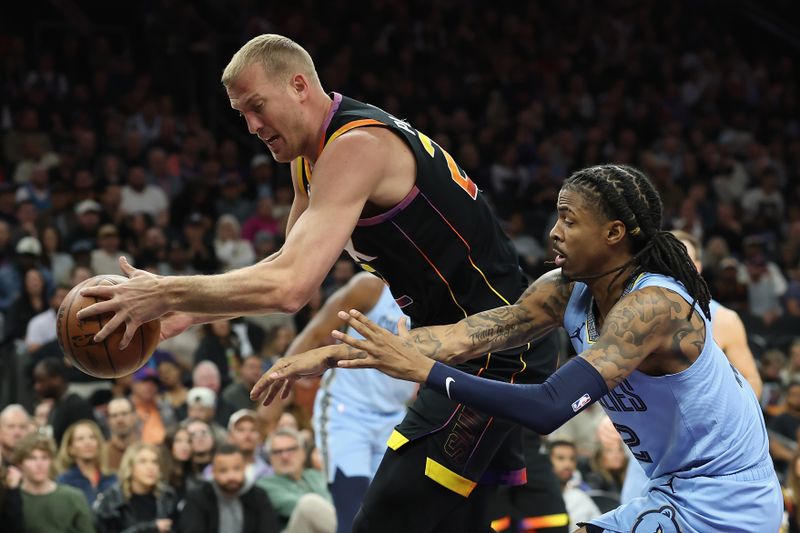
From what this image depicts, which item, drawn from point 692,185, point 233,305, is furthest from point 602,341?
point 692,185

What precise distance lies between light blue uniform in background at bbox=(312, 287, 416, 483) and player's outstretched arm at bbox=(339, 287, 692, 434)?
278 centimetres

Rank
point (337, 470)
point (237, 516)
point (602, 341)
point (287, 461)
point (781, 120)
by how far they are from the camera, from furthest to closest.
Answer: point (781, 120)
point (287, 461)
point (237, 516)
point (337, 470)
point (602, 341)

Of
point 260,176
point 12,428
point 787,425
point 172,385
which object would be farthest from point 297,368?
point 260,176

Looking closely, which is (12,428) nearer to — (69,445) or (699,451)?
(69,445)

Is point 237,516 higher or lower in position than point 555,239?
lower

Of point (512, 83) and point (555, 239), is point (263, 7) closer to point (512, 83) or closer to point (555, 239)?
point (512, 83)

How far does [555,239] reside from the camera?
3.64 meters

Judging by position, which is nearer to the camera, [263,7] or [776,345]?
[776,345]

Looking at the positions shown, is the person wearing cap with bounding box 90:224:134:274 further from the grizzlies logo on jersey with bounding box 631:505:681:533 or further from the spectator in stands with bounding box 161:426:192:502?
the grizzlies logo on jersey with bounding box 631:505:681:533

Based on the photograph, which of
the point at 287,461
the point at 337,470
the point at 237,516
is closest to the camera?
the point at 337,470

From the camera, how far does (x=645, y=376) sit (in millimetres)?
3510

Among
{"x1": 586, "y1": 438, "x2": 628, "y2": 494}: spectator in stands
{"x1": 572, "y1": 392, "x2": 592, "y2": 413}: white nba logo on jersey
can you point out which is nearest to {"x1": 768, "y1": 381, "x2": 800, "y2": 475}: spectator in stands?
{"x1": 586, "y1": 438, "x2": 628, "y2": 494}: spectator in stands

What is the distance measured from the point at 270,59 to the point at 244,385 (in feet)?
19.8

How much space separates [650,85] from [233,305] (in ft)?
47.9
